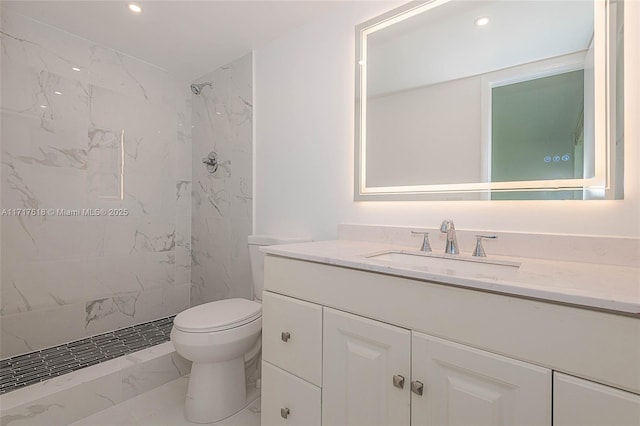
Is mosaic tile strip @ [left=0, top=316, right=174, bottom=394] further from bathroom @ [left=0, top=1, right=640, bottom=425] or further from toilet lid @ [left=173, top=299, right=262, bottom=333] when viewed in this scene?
toilet lid @ [left=173, top=299, right=262, bottom=333]

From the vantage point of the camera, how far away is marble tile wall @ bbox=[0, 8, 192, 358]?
1.76m

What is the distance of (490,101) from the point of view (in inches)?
48.5

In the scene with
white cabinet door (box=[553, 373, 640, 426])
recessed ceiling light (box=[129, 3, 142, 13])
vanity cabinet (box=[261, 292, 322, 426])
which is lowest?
vanity cabinet (box=[261, 292, 322, 426])

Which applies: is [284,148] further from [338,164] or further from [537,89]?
[537,89]

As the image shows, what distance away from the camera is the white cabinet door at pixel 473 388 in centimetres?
66

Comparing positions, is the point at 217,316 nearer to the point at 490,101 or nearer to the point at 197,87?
the point at 490,101

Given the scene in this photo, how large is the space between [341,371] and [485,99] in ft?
3.87

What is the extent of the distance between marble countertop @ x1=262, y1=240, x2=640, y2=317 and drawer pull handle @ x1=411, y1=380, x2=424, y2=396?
0.28 meters

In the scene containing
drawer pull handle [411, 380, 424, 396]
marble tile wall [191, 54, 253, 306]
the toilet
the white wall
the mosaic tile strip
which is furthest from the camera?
marble tile wall [191, 54, 253, 306]

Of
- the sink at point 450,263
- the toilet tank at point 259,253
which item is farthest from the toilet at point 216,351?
the sink at point 450,263

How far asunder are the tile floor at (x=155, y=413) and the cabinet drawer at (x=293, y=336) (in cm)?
55

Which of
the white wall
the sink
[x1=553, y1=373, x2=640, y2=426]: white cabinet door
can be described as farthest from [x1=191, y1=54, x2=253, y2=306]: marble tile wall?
[x1=553, y1=373, x2=640, y2=426]: white cabinet door

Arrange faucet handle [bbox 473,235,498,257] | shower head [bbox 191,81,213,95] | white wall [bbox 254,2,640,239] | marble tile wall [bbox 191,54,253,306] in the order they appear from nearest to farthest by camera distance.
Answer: white wall [bbox 254,2,640,239] → faucet handle [bbox 473,235,498,257] → marble tile wall [bbox 191,54,253,306] → shower head [bbox 191,81,213,95]

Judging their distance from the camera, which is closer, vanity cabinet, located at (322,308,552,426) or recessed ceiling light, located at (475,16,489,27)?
vanity cabinet, located at (322,308,552,426)
